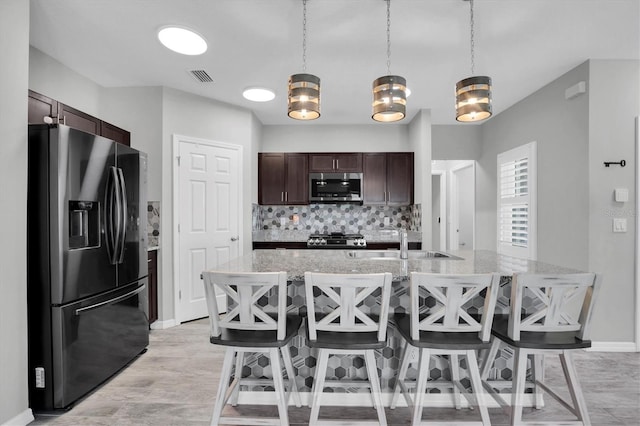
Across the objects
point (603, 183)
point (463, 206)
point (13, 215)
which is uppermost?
point (603, 183)

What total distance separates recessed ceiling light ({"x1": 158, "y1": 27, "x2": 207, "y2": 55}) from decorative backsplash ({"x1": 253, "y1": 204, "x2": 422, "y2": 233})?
2.74 metres

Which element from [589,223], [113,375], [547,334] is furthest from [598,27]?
[113,375]

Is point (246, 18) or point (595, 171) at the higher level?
point (246, 18)

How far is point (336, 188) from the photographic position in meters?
5.06

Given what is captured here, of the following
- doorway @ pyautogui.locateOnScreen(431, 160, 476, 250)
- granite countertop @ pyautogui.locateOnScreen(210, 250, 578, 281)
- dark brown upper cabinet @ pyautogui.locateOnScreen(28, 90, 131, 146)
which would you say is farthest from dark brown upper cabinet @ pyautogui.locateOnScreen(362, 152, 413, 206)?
dark brown upper cabinet @ pyautogui.locateOnScreen(28, 90, 131, 146)

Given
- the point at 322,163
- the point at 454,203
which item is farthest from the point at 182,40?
the point at 454,203

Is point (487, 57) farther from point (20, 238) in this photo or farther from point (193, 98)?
point (20, 238)

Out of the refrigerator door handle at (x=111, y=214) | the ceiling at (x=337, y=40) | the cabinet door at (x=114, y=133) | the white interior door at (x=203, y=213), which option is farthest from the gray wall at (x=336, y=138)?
the refrigerator door handle at (x=111, y=214)

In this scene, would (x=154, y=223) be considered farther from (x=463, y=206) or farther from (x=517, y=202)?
(x=463, y=206)

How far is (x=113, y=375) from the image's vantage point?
8.50ft

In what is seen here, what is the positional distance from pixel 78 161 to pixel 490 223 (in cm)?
493

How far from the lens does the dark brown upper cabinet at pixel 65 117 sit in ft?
8.48

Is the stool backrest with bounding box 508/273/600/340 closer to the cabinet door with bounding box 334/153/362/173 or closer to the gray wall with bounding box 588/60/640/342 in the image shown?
the gray wall with bounding box 588/60/640/342

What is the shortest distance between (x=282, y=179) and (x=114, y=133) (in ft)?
7.34
